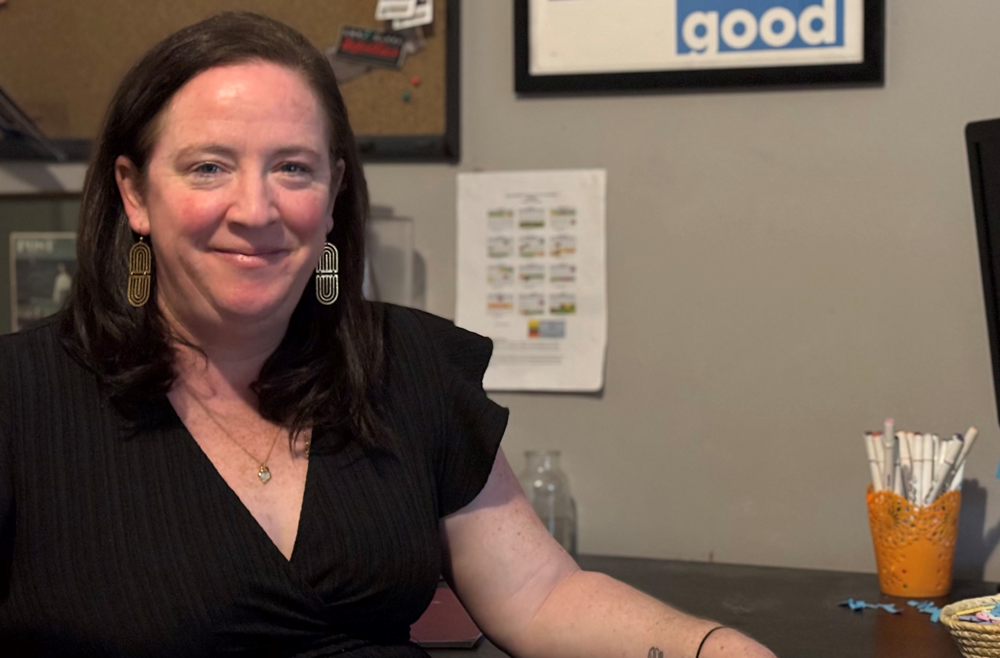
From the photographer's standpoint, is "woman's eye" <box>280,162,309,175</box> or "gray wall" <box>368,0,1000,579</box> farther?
"gray wall" <box>368,0,1000,579</box>

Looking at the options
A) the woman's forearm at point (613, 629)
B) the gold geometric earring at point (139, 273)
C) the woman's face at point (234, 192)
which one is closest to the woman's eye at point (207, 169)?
the woman's face at point (234, 192)

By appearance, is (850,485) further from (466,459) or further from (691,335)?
(466,459)

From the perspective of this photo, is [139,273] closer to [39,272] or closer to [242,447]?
[242,447]

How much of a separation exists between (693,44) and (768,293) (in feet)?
1.33

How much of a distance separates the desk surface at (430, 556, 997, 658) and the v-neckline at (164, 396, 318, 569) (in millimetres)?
322

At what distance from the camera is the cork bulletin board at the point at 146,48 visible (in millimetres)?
1872

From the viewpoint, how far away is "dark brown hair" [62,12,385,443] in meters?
1.20

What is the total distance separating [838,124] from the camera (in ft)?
5.68

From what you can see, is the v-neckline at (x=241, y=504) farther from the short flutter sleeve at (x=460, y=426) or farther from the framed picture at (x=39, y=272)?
the framed picture at (x=39, y=272)

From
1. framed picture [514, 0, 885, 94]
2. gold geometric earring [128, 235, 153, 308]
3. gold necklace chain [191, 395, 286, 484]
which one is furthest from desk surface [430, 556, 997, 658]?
framed picture [514, 0, 885, 94]

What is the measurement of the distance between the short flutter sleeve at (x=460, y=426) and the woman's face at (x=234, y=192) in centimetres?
23

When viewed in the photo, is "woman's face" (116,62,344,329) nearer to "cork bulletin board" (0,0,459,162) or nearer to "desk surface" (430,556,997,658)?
"desk surface" (430,556,997,658)

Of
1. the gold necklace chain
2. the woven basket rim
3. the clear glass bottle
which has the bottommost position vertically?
the woven basket rim

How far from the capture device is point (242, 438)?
A: 1250 mm
